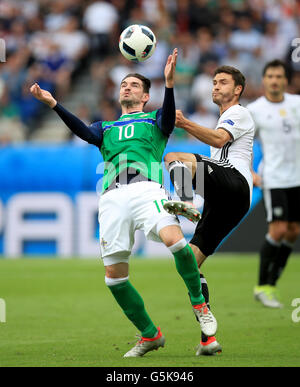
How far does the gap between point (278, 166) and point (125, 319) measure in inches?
118

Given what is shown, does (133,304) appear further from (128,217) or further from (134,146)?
(134,146)

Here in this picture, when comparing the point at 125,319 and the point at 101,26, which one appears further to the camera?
the point at 101,26

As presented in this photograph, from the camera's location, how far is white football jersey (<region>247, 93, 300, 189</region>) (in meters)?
10.3

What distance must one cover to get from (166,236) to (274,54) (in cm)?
1164

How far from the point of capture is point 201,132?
6691mm

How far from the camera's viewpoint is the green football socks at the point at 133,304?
6562mm

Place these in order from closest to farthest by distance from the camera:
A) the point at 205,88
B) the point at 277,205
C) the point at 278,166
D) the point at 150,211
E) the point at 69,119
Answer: the point at 150,211, the point at 69,119, the point at 277,205, the point at 278,166, the point at 205,88

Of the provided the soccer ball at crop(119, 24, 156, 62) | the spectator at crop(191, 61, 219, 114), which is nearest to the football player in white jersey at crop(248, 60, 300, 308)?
the soccer ball at crop(119, 24, 156, 62)

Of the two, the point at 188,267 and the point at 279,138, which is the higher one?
the point at 279,138

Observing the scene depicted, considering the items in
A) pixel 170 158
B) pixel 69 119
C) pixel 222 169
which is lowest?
pixel 222 169

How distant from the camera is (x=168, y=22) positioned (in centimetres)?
1872

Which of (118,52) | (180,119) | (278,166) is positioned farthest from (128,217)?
(118,52)

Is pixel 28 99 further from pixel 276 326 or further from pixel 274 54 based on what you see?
pixel 276 326

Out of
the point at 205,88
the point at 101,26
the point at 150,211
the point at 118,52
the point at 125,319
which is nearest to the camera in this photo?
the point at 150,211
